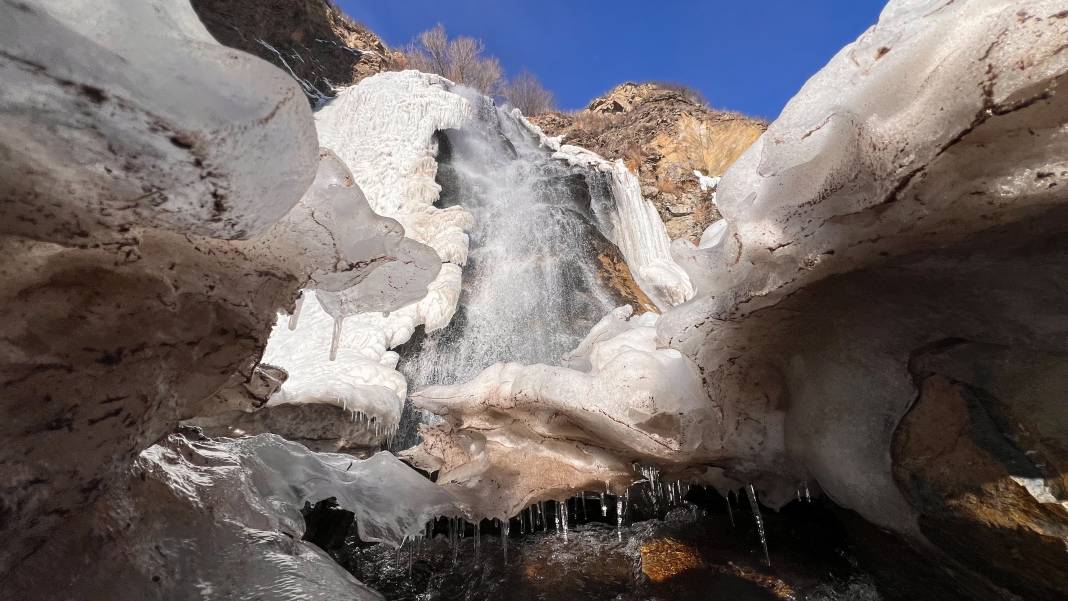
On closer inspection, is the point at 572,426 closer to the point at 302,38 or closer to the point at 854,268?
the point at 854,268

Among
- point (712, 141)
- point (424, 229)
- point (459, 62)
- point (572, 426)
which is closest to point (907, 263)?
point (572, 426)

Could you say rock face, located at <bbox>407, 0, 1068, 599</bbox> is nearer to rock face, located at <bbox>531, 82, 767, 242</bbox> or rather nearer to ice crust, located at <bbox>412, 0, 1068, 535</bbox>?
ice crust, located at <bbox>412, 0, 1068, 535</bbox>

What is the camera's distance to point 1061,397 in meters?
1.27

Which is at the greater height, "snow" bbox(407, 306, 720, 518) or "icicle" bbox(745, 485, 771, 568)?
"snow" bbox(407, 306, 720, 518)

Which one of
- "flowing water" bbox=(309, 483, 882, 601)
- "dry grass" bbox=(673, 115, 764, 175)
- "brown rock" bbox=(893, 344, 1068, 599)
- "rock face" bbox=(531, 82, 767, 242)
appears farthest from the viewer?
"dry grass" bbox=(673, 115, 764, 175)

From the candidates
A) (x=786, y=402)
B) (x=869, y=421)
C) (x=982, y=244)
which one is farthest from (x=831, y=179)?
(x=786, y=402)

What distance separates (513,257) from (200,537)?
18.3ft

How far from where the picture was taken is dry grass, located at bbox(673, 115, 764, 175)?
1203 centimetres

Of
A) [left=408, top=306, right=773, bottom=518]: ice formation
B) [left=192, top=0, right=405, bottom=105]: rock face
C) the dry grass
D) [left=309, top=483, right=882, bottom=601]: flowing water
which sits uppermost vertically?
[left=192, top=0, right=405, bottom=105]: rock face

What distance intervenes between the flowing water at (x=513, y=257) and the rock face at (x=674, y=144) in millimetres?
2717

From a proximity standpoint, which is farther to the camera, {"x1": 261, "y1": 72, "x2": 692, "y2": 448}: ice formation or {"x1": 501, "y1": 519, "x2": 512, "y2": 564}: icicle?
{"x1": 261, "y1": 72, "x2": 692, "y2": 448}: ice formation

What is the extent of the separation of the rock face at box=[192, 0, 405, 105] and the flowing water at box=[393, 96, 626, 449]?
3625 mm

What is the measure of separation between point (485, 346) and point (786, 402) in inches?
147

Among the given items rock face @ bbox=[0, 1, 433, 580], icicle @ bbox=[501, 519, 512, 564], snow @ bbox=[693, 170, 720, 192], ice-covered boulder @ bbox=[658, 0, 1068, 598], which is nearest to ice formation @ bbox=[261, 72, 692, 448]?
rock face @ bbox=[0, 1, 433, 580]
